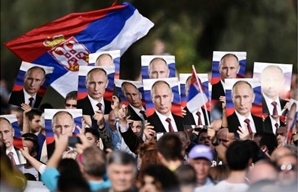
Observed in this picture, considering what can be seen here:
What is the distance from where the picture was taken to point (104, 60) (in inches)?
514

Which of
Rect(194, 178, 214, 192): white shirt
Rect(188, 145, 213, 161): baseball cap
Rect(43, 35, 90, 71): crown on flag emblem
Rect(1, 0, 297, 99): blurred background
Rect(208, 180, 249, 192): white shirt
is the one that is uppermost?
Rect(1, 0, 297, 99): blurred background

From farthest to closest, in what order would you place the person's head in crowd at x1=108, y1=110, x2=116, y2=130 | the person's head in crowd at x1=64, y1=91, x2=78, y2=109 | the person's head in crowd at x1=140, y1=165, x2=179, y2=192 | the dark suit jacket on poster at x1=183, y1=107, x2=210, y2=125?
the person's head in crowd at x1=64, y1=91, x2=78, y2=109
the dark suit jacket on poster at x1=183, y1=107, x2=210, y2=125
the person's head in crowd at x1=108, y1=110, x2=116, y2=130
the person's head in crowd at x1=140, y1=165, x2=179, y2=192

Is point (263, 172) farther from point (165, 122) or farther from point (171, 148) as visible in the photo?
point (165, 122)

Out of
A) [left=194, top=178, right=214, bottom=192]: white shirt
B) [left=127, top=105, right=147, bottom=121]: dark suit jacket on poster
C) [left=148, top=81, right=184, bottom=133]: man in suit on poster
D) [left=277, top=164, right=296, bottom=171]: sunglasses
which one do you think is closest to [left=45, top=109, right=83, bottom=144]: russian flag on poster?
[left=148, top=81, right=184, bottom=133]: man in suit on poster

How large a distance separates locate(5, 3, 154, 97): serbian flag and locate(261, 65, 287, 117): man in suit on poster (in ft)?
7.45

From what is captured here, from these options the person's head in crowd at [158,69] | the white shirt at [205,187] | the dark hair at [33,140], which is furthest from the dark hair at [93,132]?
the white shirt at [205,187]

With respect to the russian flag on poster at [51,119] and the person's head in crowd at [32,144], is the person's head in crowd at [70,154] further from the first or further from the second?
the person's head in crowd at [32,144]

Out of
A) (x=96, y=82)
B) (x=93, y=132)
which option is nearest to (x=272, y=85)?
(x=96, y=82)

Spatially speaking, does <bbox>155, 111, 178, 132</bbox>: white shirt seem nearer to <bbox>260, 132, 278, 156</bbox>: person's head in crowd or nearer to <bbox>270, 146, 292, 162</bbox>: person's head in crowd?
<bbox>260, 132, 278, 156</bbox>: person's head in crowd

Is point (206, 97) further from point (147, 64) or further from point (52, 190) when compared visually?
point (52, 190)

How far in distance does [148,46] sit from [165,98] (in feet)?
44.8

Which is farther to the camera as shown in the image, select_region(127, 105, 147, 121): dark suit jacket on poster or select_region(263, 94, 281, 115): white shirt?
select_region(127, 105, 147, 121): dark suit jacket on poster

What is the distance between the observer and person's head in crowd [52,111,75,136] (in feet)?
38.4

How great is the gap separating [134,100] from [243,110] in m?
1.25
